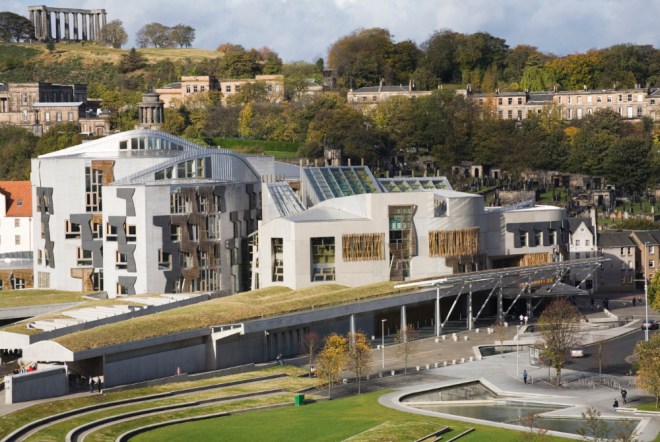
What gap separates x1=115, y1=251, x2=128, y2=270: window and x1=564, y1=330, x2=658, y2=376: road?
1701 inches

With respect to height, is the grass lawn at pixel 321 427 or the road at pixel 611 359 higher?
the road at pixel 611 359

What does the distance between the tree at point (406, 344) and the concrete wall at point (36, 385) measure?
27938 mm

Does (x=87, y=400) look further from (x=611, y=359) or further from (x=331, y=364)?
(x=611, y=359)

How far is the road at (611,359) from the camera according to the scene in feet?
291

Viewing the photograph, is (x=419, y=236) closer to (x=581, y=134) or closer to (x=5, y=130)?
(x=581, y=134)

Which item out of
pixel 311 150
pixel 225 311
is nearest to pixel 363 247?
pixel 225 311

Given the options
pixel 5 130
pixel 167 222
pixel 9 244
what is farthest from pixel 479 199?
pixel 5 130

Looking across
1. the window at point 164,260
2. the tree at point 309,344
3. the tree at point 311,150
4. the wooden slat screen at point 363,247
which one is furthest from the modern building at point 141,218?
the tree at point 311,150

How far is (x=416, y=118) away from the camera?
627ft

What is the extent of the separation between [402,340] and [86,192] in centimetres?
3718

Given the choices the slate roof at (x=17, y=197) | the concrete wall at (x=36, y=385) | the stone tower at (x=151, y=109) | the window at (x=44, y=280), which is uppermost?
the stone tower at (x=151, y=109)

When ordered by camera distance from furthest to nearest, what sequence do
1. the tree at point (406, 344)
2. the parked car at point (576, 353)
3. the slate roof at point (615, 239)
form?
1. the slate roof at point (615, 239)
2. the parked car at point (576, 353)
3. the tree at point (406, 344)

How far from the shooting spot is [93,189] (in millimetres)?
110188

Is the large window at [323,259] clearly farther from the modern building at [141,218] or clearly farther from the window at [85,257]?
the window at [85,257]
